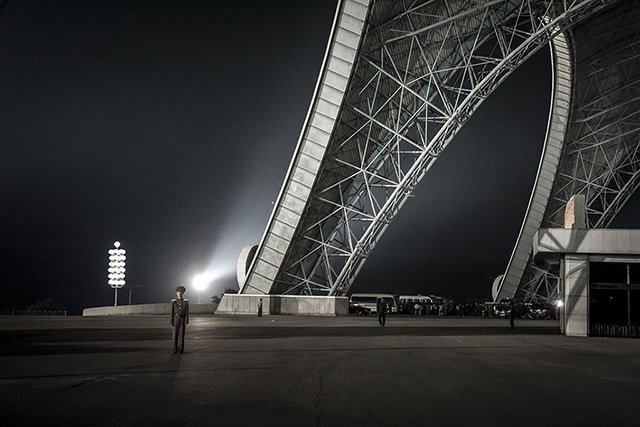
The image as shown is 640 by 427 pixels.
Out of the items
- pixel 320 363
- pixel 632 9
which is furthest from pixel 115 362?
pixel 632 9

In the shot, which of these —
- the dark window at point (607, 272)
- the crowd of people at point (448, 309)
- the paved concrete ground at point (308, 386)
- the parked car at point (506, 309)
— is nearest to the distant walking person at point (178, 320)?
the paved concrete ground at point (308, 386)

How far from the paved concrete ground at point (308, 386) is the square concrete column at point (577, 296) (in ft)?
26.2

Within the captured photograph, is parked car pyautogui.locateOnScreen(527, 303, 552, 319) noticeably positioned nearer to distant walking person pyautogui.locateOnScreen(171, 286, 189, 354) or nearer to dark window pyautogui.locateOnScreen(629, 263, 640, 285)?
dark window pyautogui.locateOnScreen(629, 263, 640, 285)

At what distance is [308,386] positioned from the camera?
8.55 m

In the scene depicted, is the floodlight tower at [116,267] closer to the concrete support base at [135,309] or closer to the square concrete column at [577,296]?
the concrete support base at [135,309]

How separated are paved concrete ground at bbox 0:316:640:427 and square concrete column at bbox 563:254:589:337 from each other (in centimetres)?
798

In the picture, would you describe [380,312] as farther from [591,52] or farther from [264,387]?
[591,52]

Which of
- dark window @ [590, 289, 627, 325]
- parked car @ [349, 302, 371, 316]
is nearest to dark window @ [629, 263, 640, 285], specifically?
dark window @ [590, 289, 627, 325]

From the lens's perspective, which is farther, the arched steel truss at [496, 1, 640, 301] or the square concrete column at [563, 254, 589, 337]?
the arched steel truss at [496, 1, 640, 301]

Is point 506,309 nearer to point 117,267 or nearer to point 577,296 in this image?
point 577,296

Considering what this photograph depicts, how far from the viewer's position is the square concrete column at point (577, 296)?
22516 millimetres

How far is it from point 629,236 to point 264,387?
748 inches

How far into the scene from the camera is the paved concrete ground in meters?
6.50

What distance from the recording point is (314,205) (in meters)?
35.8
